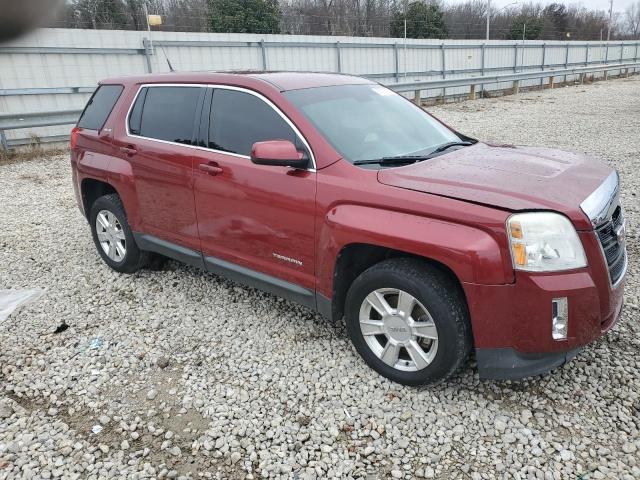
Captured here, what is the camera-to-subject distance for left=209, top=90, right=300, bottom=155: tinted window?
11.4 ft

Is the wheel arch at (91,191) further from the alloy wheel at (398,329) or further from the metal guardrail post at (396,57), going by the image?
the metal guardrail post at (396,57)

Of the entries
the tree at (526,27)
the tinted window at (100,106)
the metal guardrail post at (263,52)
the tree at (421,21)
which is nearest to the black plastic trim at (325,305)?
the tinted window at (100,106)

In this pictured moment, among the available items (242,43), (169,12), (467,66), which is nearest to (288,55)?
(242,43)

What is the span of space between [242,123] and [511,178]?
1.86 meters

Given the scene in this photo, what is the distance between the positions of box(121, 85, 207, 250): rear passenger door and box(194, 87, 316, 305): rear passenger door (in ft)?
0.46

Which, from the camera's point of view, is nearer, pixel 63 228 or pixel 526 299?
pixel 526 299

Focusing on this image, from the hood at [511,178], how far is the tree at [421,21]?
23.5 m

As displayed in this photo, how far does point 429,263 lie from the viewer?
2.87m

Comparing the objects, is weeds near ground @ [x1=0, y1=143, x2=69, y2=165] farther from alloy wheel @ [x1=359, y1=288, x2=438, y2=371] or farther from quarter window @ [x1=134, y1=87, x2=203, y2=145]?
alloy wheel @ [x1=359, y1=288, x2=438, y2=371]

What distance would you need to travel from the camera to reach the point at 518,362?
2.68m

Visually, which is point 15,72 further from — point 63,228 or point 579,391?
point 579,391

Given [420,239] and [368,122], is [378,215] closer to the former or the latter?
[420,239]

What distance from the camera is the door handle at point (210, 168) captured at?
3.67m

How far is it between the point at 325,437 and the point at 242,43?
13.8m
